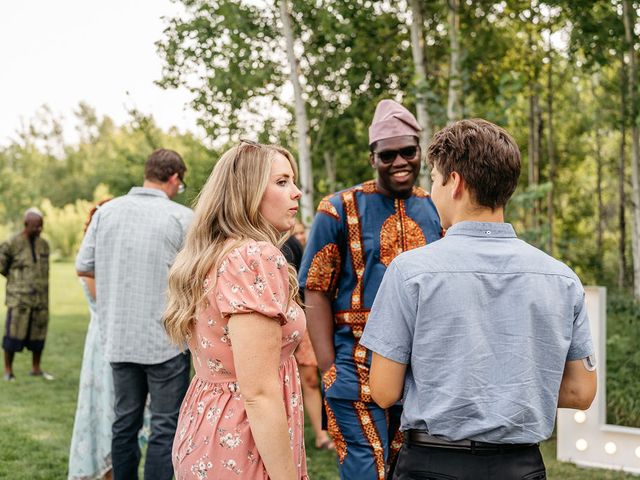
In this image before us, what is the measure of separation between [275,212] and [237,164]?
190 millimetres

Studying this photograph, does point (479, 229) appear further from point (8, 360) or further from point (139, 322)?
point (8, 360)

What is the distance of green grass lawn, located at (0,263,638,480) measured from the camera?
20.6 feet

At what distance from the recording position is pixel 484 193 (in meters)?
2.20

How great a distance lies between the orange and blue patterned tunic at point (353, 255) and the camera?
3.50 metres

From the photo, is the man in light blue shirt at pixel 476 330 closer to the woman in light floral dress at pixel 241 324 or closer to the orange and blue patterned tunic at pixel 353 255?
the woman in light floral dress at pixel 241 324

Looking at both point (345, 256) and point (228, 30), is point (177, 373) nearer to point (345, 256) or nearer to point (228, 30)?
point (345, 256)

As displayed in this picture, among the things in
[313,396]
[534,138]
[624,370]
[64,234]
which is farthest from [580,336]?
[64,234]

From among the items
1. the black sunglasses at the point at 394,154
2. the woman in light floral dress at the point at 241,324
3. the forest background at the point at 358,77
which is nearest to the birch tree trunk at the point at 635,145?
the forest background at the point at 358,77

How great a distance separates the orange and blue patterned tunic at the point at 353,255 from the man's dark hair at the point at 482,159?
1361 millimetres

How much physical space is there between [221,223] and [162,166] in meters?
2.50

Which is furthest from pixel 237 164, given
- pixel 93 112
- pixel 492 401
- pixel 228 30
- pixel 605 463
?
pixel 93 112

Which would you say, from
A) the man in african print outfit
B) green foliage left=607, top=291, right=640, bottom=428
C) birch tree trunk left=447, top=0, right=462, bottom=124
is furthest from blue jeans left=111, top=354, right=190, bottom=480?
birch tree trunk left=447, top=0, right=462, bottom=124

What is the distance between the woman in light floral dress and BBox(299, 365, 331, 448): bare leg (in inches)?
175

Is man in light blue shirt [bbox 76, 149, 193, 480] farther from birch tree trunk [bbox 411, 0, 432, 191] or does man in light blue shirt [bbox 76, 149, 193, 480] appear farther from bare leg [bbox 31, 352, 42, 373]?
bare leg [bbox 31, 352, 42, 373]
